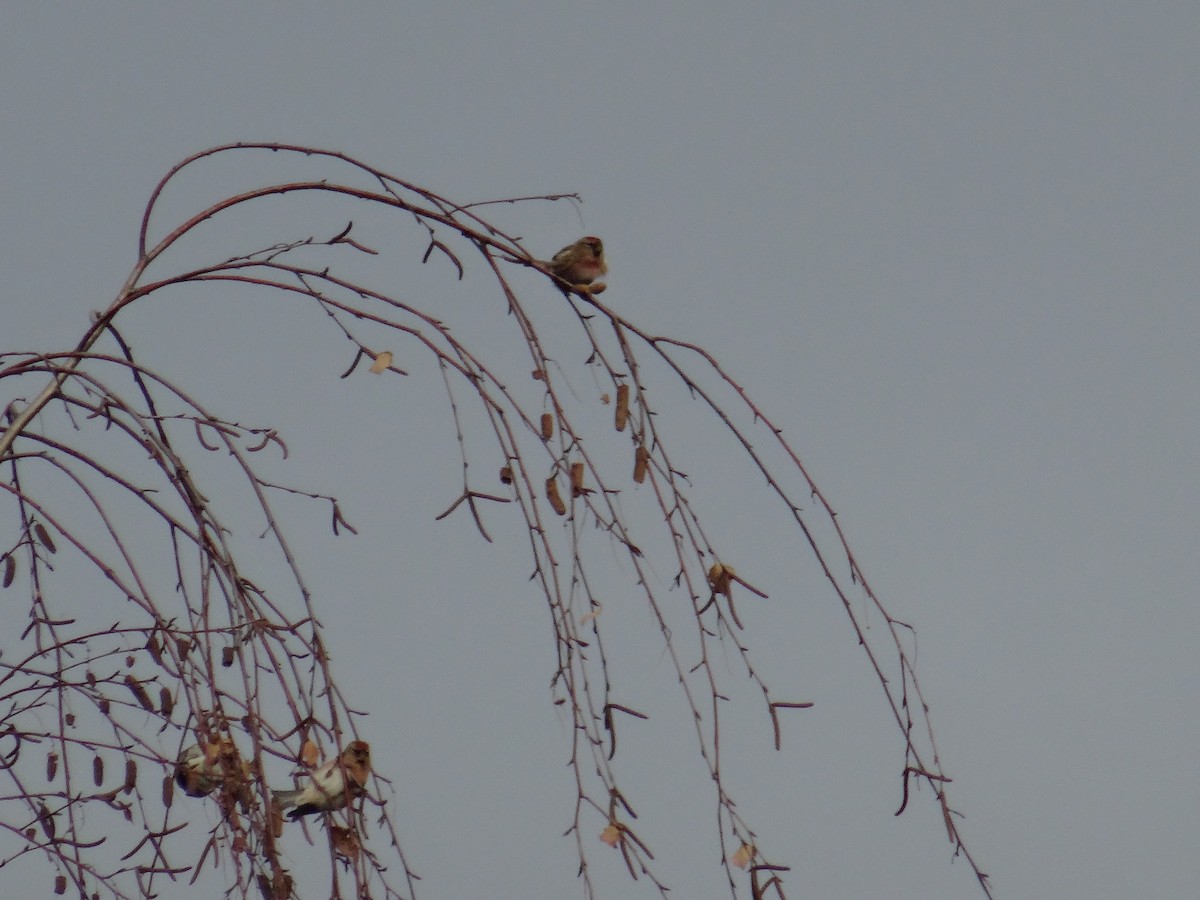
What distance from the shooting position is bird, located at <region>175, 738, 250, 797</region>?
153cm

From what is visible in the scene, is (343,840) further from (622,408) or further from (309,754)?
(622,408)

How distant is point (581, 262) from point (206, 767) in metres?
0.76

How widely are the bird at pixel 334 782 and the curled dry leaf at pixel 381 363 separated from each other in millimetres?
419

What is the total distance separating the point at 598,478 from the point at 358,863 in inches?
19.6

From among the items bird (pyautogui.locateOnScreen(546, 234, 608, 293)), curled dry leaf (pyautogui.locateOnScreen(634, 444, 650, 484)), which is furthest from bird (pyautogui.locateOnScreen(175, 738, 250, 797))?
bird (pyautogui.locateOnScreen(546, 234, 608, 293))

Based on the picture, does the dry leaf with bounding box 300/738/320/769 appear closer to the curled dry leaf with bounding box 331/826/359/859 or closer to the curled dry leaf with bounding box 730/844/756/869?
the curled dry leaf with bounding box 331/826/359/859

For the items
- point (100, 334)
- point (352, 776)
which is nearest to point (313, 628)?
point (352, 776)

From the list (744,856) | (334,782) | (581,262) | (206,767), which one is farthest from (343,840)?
(581,262)

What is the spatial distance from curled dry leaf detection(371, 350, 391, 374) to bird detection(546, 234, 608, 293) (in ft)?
0.83

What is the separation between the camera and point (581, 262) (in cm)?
182

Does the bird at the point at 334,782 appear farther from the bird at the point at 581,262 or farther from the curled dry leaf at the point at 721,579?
the bird at the point at 581,262

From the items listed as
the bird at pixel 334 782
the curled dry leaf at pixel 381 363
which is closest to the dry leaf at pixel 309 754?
the bird at pixel 334 782

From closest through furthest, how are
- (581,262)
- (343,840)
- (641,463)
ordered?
(343,840) → (641,463) → (581,262)

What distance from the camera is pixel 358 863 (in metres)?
1.39
